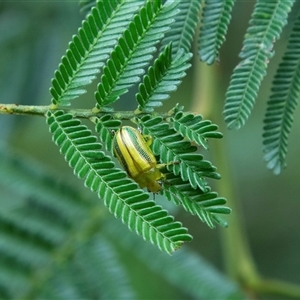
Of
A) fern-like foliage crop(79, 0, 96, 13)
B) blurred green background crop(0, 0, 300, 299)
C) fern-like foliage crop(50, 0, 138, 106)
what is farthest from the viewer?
Answer: blurred green background crop(0, 0, 300, 299)

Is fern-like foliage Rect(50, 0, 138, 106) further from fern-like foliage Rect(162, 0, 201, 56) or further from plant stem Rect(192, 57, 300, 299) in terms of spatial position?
plant stem Rect(192, 57, 300, 299)

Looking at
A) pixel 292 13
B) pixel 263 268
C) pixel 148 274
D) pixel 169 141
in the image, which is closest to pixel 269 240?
pixel 263 268

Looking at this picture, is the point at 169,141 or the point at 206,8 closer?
the point at 169,141

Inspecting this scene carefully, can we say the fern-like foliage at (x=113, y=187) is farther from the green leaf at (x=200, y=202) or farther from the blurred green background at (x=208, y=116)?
the blurred green background at (x=208, y=116)

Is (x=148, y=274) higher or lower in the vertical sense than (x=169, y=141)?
lower

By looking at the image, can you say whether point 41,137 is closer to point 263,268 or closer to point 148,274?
point 148,274

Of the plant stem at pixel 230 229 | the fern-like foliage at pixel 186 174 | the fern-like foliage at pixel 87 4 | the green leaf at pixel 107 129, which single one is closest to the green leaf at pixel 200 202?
the fern-like foliage at pixel 186 174

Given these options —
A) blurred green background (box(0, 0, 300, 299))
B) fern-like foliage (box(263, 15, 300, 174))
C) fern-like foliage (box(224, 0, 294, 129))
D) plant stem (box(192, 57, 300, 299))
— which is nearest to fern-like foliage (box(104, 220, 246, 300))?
plant stem (box(192, 57, 300, 299))

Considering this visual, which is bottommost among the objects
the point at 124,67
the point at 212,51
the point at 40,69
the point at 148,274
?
the point at 148,274
